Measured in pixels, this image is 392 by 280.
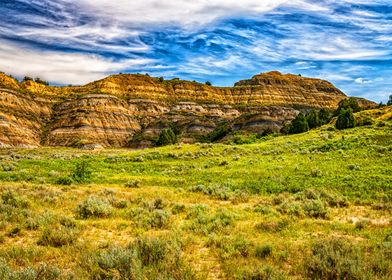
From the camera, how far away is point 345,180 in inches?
725

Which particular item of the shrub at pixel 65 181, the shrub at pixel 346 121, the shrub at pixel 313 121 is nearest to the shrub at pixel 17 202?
the shrub at pixel 65 181

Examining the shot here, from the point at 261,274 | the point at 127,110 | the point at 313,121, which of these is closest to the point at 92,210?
the point at 261,274

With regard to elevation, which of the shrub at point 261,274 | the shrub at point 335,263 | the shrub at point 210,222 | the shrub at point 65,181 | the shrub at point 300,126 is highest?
the shrub at point 300,126

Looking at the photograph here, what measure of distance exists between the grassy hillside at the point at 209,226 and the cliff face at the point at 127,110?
93.9 metres

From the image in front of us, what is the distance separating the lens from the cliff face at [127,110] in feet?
383

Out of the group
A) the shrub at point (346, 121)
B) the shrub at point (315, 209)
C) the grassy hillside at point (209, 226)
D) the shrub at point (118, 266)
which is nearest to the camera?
the shrub at point (118, 266)

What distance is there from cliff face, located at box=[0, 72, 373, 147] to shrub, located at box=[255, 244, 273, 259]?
10514 cm

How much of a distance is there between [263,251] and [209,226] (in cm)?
275

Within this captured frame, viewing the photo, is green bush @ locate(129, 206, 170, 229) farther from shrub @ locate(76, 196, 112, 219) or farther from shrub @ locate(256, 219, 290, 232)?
shrub @ locate(256, 219, 290, 232)

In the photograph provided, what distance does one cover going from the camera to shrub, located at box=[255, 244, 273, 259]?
8.03 meters

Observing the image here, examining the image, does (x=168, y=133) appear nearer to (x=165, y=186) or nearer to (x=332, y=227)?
(x=165, y=186)

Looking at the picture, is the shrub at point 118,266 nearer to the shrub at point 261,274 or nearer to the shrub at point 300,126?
the shrub at point 261,274

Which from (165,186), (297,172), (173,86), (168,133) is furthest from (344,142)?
(173,86)

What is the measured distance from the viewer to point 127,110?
467ft
